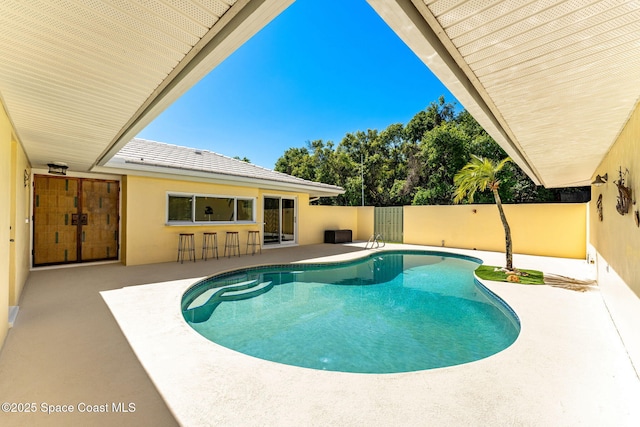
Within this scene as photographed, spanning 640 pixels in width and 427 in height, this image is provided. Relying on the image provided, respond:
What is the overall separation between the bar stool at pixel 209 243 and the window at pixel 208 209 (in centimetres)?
51

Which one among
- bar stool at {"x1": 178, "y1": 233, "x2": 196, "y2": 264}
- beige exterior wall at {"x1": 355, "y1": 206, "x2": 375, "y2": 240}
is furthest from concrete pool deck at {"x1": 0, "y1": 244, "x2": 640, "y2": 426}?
beige exterior wall at {"x1": 355, "y1": 206, "x2": 375, "y2": 240}

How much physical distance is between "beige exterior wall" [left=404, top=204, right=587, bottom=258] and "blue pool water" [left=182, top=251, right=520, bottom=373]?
473cm

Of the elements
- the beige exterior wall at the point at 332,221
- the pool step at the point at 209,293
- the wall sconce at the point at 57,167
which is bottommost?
the pool step at the point at 209,293

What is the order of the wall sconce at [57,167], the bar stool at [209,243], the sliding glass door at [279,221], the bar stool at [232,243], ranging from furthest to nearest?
1. the sliding glass door at [279,221]
2. the bar stool at [232,243]
3. the bar stool at [209,243]
4. the wall sconce at [57,167]

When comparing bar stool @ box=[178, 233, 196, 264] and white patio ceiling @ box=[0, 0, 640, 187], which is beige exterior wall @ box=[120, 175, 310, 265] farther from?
white patio ceiling @ box=[0, 0, 640, 187]

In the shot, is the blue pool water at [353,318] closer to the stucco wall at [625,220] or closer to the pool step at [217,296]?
the pool step at [217,296]

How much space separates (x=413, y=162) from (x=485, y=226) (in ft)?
35.9

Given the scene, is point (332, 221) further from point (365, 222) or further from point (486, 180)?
point (486, 180)

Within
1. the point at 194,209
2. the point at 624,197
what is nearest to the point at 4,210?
the point at 194,209

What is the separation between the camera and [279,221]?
13.5m

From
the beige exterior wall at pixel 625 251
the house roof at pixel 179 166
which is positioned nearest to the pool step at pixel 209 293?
the house roof at pixel 179 166

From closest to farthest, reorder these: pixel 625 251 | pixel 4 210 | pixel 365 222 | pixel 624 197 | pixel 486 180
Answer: pixel 4 210, pixel 624 197, pixel 625 251, pixel 486 180, pixel 365 222

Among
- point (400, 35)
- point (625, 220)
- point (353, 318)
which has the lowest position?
point (353, 318)

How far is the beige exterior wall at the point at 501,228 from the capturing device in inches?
418
